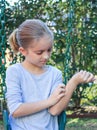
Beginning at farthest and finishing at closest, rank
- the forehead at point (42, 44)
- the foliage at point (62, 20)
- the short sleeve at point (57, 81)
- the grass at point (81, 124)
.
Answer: the foliage at point (62, 20)
the grass at point (81, 124)
the short sleeve at point (57, 81)
the forehead at point (42, 44)

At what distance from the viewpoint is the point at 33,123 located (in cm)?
195

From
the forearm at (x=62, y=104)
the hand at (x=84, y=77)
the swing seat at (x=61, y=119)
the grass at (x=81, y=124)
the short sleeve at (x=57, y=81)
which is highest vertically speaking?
the hand at (x=84, y=77)

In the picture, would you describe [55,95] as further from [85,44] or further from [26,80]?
[85,44]

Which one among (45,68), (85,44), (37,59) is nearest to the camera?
(37,59)

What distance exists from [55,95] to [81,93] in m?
3.30

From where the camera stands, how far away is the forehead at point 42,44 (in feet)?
6.30

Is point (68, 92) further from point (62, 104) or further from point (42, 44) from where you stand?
point (42, 44)

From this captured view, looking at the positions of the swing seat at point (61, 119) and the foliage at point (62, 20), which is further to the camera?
the foliage at point (62, 20)

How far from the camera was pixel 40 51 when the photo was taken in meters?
1.93

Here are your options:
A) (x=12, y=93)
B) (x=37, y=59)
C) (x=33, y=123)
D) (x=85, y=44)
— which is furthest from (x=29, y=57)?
(x=85, y=44)

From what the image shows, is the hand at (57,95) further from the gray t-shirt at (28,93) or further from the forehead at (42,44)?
the forehead at (42,44)

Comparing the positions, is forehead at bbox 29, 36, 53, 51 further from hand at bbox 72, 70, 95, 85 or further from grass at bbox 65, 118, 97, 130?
grass at bbox 65, 118, 97, 130

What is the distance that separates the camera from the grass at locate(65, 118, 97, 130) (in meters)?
4.64

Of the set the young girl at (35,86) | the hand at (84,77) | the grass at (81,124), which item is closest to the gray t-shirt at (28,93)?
the young girl at (35,86)
